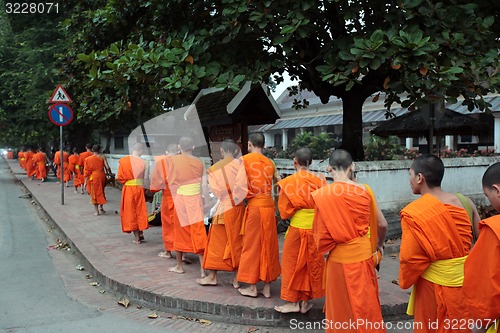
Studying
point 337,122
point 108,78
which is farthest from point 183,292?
point 337,122

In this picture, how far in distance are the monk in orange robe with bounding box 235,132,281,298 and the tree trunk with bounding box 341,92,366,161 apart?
4428 millimetres

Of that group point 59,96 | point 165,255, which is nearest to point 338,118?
point 59,96

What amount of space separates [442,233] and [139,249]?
18.6ft

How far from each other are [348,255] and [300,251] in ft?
3.21

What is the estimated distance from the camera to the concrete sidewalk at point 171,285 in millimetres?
4832

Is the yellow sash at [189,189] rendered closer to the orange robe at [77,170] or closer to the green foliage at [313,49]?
the green foliage at [313,49]

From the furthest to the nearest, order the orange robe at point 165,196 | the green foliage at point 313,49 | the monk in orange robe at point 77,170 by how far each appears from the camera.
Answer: the monk in orange robe at point 77,170 < the orange robe at point 165,196 < the green foliage at point 313,49

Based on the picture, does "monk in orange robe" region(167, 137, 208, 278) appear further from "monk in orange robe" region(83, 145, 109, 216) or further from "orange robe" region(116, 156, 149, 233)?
"monk in orange robe" region(83, 145, 109, 216)

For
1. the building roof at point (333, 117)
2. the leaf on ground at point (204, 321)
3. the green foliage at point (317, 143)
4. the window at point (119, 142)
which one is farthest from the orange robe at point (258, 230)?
the window at point (119, 142)

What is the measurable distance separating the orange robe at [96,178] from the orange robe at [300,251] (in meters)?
7.94

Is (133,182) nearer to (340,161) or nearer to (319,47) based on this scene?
(319,47)

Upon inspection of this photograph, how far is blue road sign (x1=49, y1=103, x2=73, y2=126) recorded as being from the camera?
12.1m

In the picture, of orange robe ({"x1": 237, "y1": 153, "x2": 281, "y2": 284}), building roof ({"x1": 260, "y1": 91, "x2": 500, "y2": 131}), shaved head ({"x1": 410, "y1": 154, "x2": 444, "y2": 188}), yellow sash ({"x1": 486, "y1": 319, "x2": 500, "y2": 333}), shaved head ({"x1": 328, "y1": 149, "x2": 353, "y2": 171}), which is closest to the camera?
yellow sash ({"x1": 486, "y1": 319, "x2": 500, "y2": 333})

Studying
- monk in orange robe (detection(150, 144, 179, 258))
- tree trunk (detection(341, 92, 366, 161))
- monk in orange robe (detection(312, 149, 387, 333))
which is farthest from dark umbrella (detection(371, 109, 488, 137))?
monk in orange robe (detection(312, 149, 387, 333))
